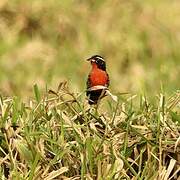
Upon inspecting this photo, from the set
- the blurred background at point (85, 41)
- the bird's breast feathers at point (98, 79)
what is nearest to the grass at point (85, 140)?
the bird's breast feathers at point (98, 79)

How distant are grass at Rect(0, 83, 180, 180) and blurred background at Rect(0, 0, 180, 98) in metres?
5.58

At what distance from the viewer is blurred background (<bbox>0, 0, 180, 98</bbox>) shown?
1078 cm

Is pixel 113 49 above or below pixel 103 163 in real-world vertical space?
above

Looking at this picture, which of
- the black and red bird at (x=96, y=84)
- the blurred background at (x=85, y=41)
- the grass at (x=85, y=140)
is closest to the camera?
the grass at (x=85, y=140)

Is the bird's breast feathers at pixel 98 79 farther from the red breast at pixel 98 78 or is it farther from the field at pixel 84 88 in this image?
the field at pixel 84 88

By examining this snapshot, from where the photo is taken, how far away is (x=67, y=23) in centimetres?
1180

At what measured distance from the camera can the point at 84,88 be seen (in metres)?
9.72

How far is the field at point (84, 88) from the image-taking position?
4.52m

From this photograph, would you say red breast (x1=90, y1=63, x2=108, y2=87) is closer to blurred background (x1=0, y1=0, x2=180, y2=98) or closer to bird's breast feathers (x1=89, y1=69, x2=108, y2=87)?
bird's breast feathers (x1=89, y1=69, x2=108, y2=87)

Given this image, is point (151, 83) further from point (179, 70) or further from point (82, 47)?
point (82, 47)

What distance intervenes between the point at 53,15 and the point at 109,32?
0.74 metres

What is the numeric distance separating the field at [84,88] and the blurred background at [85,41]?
0.04 ft

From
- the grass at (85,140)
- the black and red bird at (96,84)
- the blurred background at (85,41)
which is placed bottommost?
the grass at (85,140)

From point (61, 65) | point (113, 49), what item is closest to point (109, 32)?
point (113, 49)
